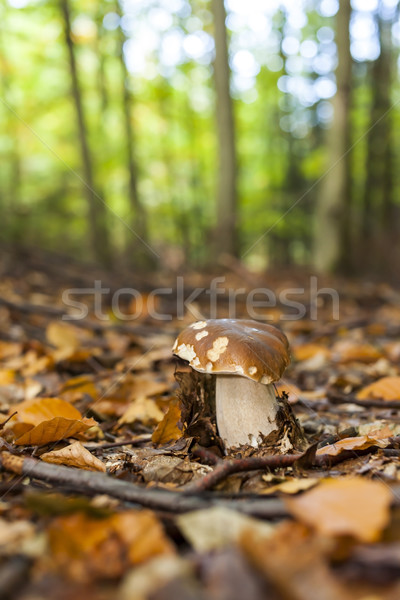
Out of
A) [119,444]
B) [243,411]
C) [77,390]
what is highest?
[243,411]

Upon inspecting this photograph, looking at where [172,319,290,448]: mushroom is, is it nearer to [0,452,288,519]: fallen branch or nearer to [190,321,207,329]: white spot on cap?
[190,321,207,329]: white spot on cap

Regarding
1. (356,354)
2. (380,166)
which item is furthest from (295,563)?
(380,166)

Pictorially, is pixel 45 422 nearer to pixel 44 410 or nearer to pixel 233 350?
pixel 44 410

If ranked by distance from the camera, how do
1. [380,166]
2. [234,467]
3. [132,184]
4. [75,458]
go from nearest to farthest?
1. [234,467]
2. [75,458]
3. [132,184]
4. [380,166]

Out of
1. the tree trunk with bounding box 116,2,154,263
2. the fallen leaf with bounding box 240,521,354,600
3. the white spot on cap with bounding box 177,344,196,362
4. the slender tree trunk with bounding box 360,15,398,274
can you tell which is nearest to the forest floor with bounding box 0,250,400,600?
the fallen leaf with bounding box 240,521,354,600

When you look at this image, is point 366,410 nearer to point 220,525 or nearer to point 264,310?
point 220,525

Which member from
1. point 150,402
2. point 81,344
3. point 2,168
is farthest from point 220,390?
point 2,168
